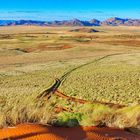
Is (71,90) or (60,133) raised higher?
(60,133)

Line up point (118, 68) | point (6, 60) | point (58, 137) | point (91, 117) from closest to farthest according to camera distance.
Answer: point (58, 137)
point (91, 117)
point (118, 68)
point (6, 60)

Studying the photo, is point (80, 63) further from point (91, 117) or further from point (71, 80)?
point (91, 117)

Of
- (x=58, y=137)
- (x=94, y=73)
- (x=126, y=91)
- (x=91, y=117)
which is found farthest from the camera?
(x=94, y=73)

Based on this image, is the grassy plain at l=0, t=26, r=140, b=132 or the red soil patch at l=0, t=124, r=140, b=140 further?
the grassy plain at l=0, t=26, r=140, b=132

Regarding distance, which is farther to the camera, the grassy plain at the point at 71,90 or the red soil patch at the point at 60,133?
the grassy plain at the point at 71,90

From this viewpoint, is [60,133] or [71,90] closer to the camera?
[60,133]

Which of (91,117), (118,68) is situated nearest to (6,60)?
(118,68)

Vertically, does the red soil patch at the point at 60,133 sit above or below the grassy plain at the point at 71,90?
above

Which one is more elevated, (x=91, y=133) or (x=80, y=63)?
(x=91, y=133)
